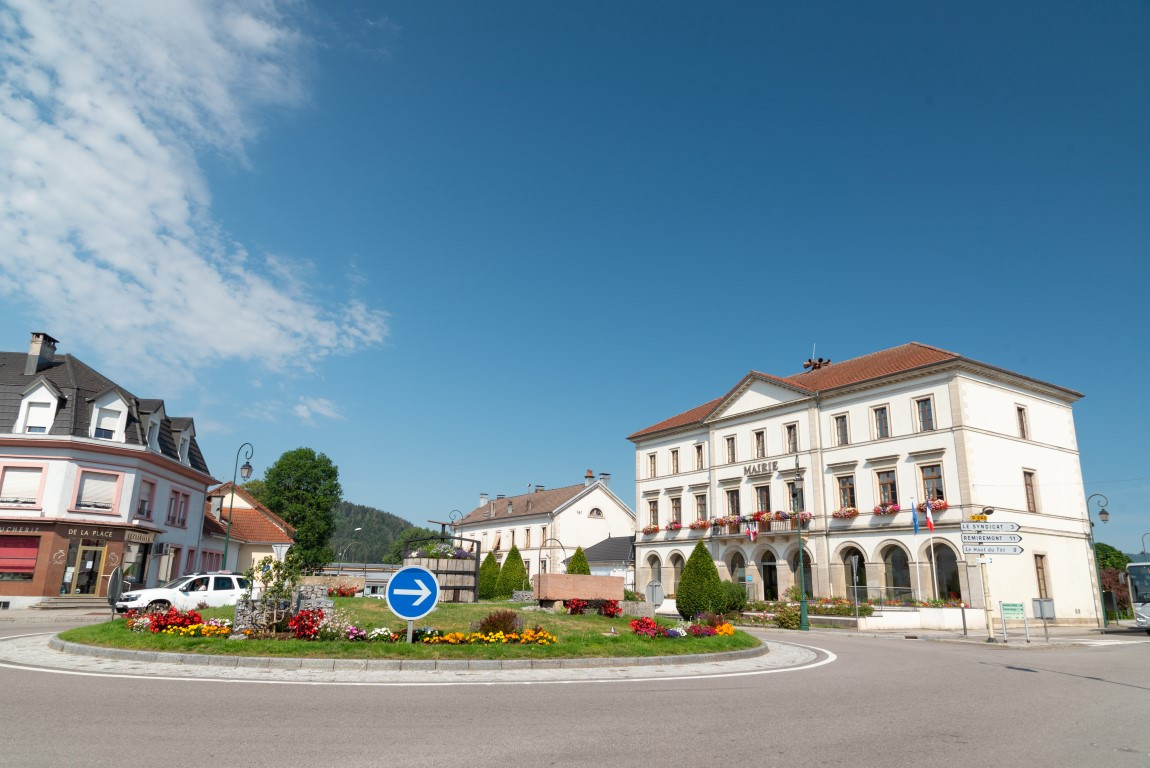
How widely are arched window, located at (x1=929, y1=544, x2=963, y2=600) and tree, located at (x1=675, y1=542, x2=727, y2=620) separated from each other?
15425mm

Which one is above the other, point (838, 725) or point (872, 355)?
point (872, 355)

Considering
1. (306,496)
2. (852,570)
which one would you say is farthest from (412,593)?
(306,496)

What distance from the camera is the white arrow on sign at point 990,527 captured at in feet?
75.7

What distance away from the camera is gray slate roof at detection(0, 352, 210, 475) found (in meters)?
32.5

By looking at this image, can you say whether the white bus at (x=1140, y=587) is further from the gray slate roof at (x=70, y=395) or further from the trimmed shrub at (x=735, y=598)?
the gray slate roof at (x=70, y=395)

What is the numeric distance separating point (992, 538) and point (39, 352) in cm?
4126

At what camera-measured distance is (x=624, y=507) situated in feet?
242

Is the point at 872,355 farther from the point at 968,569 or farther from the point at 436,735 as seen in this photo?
the point at 436,735

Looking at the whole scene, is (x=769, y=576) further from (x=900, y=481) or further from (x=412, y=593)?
(x=412, y=593)

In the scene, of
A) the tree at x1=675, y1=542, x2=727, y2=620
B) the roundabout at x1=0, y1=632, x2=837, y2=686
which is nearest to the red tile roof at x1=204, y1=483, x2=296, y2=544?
the tree at x1=675, y1=542, x2=727, y2=620

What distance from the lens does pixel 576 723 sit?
8297mm

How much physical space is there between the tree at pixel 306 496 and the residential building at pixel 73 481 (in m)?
29.9

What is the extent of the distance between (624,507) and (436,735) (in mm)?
67286

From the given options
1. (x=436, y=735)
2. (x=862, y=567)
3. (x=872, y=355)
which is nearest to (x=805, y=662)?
(x=436, y=735)
